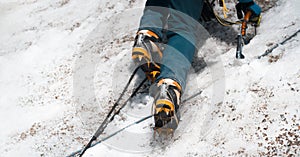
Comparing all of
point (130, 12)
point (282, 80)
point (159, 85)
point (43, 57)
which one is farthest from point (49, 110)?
point (282, 80)

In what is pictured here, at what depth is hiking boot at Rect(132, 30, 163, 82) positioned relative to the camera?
4.18m

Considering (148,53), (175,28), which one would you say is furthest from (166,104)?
(175,28)

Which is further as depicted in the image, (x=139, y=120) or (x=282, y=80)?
(x=139, y=120)

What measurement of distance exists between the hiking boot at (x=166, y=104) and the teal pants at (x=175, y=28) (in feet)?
0.57

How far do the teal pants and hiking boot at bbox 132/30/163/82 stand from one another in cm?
12

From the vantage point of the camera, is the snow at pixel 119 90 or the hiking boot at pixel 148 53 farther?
the hiking boot at pixel 148 53

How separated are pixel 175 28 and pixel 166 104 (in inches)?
54.1

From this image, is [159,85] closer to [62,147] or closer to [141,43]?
[141,43]

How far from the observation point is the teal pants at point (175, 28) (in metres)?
4.16

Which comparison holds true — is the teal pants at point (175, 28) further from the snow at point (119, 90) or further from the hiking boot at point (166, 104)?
the snow at point (119, 90)

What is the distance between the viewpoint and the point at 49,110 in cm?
497

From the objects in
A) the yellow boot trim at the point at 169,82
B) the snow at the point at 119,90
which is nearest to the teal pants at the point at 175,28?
the yellow boot trim at the point at 169,82

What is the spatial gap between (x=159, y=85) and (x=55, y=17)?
12.6 ft

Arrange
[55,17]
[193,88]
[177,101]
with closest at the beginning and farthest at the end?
[177,101]
[193,88]
[55,17]
